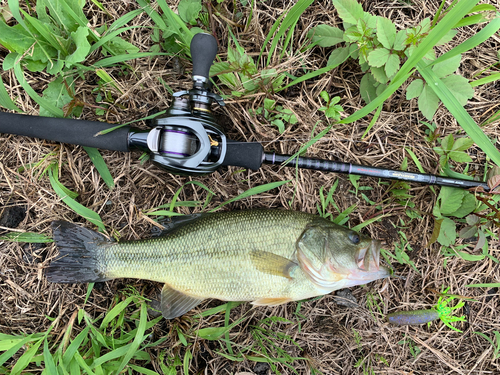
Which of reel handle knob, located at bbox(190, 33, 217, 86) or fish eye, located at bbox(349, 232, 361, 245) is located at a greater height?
reel handle knob, located at bbox(190, 33, 217, 86)

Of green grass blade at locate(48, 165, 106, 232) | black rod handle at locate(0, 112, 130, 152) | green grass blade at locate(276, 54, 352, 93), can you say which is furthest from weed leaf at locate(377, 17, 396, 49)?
green grass blade at locate(48, 165, 106, 232)

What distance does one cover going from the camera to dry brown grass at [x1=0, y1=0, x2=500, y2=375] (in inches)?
118

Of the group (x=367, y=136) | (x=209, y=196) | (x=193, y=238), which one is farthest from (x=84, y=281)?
(x=367, y=136)

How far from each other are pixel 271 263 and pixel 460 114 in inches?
77.8

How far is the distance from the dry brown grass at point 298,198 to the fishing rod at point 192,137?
12.6 inches

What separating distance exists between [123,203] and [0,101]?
137 centimetres

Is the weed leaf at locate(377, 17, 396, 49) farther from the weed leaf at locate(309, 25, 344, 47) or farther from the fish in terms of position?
the fish

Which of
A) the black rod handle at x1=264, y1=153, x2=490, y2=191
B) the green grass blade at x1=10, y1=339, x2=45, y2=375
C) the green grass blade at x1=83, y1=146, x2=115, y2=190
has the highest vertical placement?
the black rod handle at x1=264, y1=153, x2=490, y2=191

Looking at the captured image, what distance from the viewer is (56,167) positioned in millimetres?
2988

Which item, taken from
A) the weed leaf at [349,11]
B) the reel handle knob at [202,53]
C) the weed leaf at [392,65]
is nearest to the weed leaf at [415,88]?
the weed leaf at [392,65]

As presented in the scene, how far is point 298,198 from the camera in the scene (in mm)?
3090

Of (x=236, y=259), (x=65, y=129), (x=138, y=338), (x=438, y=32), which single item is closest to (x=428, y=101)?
(x=438, y=32)

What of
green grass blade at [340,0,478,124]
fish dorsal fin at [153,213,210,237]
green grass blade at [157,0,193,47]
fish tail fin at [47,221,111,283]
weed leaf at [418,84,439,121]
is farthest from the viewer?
fish dorsal fin at [153,213,210,237]

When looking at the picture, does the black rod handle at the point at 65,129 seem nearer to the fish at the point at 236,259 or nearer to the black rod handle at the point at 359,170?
the fish at the point at 236,259
